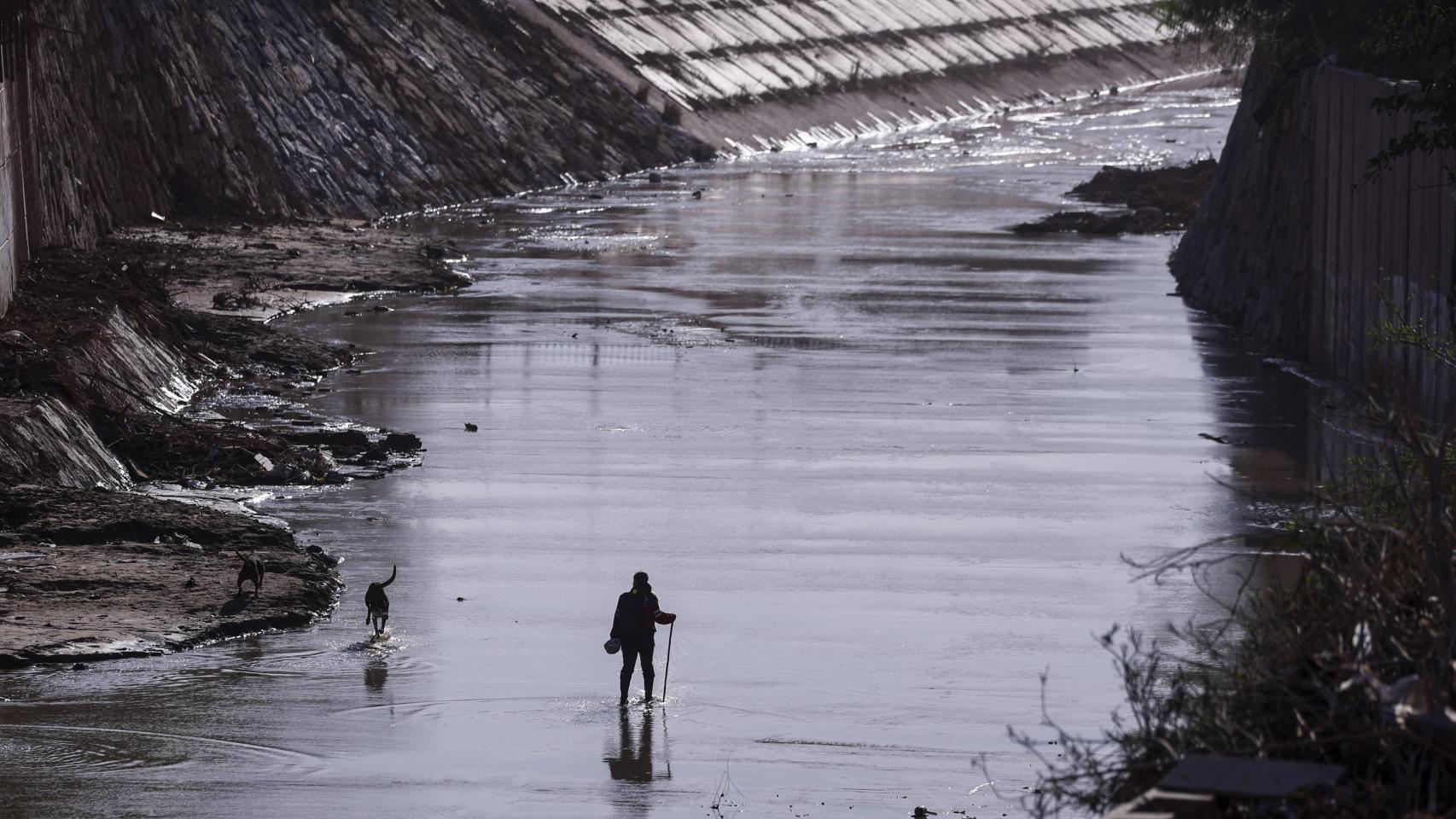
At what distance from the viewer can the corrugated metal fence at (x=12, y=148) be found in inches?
1134

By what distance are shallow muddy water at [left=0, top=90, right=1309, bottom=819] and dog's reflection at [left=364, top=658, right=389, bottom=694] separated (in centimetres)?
5

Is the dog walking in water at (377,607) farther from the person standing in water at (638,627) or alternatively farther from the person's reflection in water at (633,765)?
the person's reflection in water at (633,765)

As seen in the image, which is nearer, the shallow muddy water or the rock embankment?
the shallow muddy water

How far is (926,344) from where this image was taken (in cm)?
3453

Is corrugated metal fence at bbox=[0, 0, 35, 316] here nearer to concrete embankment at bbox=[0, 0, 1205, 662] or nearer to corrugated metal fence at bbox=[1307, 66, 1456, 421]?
concrete embankment at bbox=[0, 0, 1205, 662]

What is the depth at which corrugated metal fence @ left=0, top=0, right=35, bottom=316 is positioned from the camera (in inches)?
1134

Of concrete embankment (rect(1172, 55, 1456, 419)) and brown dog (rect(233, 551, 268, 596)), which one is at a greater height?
concrete embankment (rect(1172, 55, 1456, 419))

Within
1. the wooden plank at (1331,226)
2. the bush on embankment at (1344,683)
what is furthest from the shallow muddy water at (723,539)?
the bush on embankment at (1344,683)

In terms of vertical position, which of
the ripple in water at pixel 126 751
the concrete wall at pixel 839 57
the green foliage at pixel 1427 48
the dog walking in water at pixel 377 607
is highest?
the concrete wall at pixel 839 57

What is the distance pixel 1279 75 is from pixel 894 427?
11.9m

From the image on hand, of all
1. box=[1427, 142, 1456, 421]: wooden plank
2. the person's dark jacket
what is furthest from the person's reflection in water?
box=[1427, 142, 1456, 421]: wooden plank

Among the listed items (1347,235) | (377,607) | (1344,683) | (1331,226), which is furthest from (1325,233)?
(1344,683)

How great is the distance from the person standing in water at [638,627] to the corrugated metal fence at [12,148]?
44.7 feet

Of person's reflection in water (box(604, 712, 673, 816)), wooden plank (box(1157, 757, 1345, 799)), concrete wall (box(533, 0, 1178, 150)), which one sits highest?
concrete wall (box(533, 0, 1178, 150))
